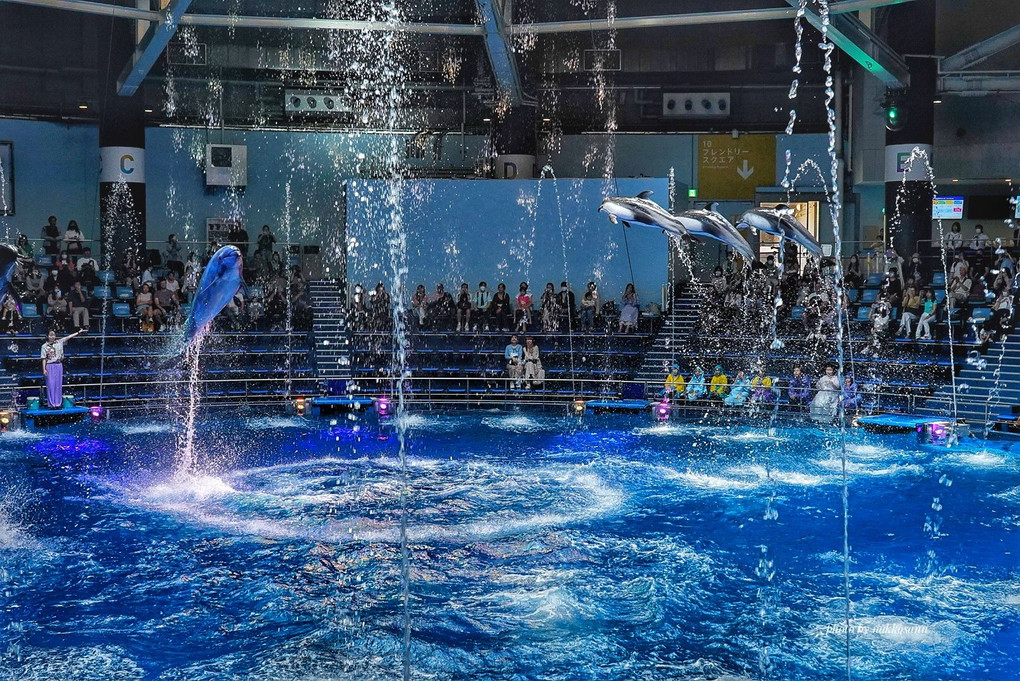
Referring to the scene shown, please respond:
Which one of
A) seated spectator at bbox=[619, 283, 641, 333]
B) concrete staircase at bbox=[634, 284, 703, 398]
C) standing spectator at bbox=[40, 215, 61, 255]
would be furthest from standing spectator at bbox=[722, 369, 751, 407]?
standing spectator at bbox=[40, 215, 61, 255]

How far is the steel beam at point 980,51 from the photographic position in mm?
Answer: 22250

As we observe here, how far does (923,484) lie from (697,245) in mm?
13356

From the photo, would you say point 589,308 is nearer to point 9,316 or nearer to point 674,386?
point 674,386

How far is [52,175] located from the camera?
26.2 meters

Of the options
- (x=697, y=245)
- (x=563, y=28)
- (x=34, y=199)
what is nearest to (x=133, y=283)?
(x=34, y=199)

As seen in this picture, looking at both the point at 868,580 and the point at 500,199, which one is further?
the point at 500,199

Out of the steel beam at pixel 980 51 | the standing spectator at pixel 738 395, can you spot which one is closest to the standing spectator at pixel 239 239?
the standing spectator at pixel 738 395

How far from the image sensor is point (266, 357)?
2186cm

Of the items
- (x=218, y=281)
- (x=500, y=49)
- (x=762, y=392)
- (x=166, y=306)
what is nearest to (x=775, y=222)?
(x=762, y=392)

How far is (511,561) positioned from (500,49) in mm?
13944

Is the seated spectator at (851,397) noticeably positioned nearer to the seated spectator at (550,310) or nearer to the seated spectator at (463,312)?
the seated spectator at (550,310)

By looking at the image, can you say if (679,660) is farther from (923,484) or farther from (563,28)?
(563,28)

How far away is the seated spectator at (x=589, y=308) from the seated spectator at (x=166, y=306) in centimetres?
838

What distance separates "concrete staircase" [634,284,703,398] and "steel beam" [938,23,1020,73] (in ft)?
26.4
